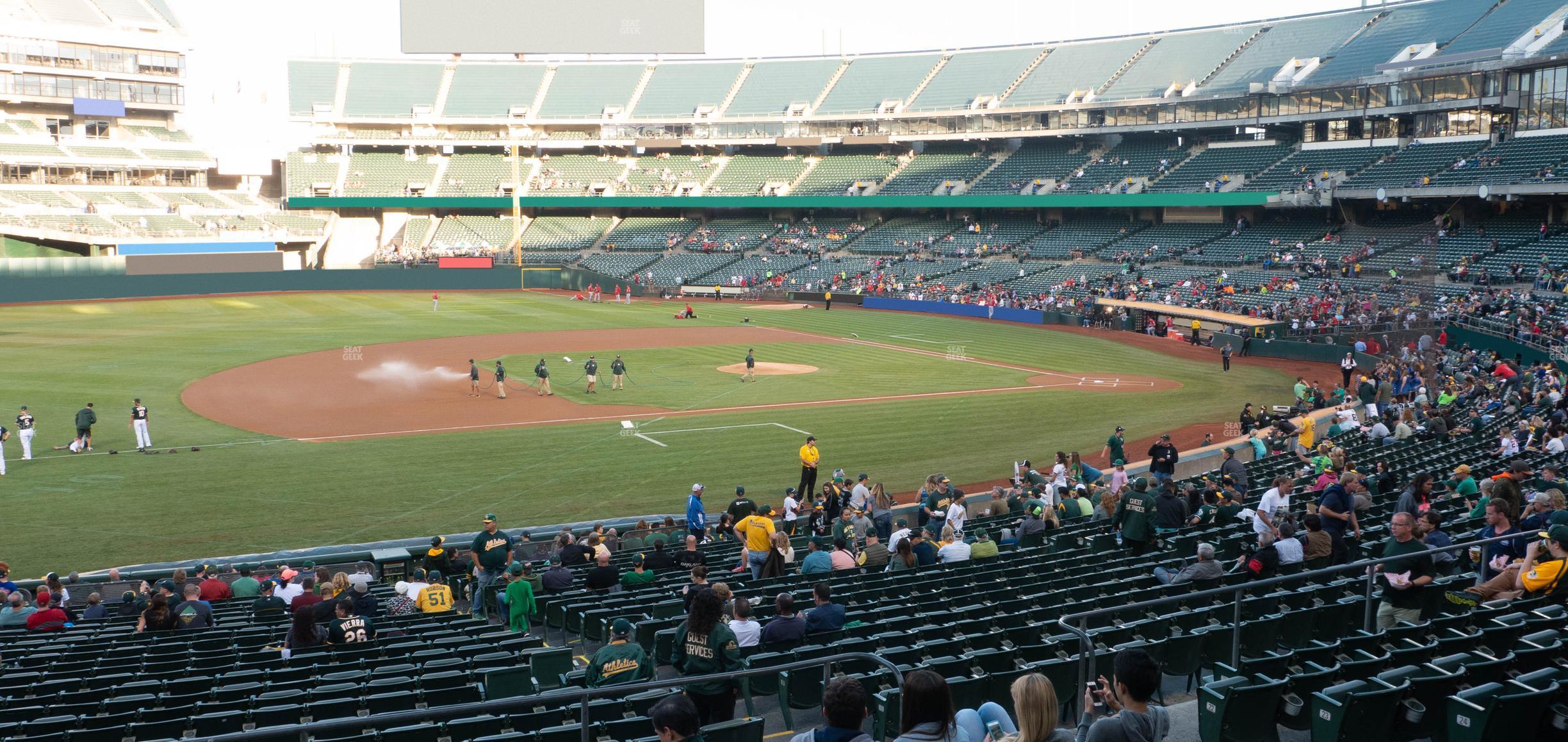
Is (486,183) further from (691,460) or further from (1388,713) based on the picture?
(1388,713)

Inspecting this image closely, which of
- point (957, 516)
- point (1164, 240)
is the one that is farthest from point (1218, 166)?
point (957, 516)

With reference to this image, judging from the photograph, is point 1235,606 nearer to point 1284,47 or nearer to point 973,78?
point 1284,47

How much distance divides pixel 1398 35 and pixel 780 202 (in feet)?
142

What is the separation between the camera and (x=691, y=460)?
93.2 ft

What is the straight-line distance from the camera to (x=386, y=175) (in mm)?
95750

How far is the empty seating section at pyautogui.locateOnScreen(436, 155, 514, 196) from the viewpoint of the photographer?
94688 mm

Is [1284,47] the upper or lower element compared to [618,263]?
upper

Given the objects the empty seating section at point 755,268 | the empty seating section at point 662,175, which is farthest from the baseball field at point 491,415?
the empty seating section at point 662,175

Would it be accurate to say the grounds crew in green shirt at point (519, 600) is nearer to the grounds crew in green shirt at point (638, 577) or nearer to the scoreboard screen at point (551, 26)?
the grounds crew in green shirt at point (638, 577)

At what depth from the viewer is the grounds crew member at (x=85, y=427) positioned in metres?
27.9

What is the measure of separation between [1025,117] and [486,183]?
149 ft

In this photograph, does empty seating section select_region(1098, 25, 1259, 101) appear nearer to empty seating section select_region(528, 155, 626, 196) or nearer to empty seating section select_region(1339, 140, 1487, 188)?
empty seating section select_region(1339, 140, 1487, 188)

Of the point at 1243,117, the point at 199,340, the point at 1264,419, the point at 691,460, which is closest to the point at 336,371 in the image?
the point at 199,340

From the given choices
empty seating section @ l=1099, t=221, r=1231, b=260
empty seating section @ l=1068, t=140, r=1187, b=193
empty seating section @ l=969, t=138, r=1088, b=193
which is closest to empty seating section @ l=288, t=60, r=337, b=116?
empty seating section @ l=969, t=138, r=1088, b=193
